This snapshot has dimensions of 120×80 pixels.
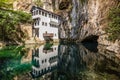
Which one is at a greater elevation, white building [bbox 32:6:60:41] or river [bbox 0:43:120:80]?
white building [bbox 32:6:60:41]

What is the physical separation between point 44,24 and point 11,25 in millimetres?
17111

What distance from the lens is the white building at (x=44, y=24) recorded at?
6606 centimetres

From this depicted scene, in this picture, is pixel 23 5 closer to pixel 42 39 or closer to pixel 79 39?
pixel 42 39

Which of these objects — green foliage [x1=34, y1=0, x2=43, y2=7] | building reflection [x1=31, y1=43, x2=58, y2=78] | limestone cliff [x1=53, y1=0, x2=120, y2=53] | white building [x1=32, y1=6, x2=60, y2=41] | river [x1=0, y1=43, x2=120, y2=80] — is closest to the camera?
river [x1=0, y1=43, x2=120, y2=80]

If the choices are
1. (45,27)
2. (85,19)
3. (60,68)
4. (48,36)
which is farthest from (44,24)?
(60,68)

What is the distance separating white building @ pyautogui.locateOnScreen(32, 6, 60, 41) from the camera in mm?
66062

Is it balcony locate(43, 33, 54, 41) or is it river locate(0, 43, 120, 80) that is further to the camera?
balcony locate(43, 33, 54, 41)

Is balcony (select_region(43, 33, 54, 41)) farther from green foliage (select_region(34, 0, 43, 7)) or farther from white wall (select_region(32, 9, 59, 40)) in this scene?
green foliage (select_region(34, 0, 43, 7))

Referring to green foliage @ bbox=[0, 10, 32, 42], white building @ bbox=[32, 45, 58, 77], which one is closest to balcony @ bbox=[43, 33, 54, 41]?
green foliage @ bbox=[0, 10, 32, 42]

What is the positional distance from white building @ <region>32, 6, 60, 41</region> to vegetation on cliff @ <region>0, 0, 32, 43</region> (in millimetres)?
6084

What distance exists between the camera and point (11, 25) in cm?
5388

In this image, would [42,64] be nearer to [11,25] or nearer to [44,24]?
[11,25]

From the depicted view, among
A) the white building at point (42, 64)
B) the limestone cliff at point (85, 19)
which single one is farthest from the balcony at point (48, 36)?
the white building at point (42, 64)

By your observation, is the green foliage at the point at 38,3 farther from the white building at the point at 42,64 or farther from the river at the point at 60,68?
the river at the point at 60,68
